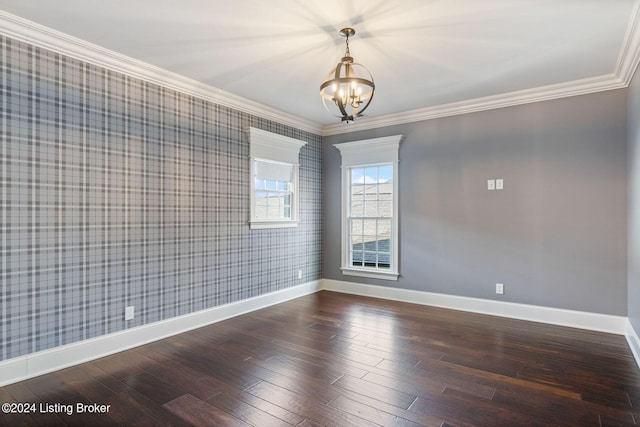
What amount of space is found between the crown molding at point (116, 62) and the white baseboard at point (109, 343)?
2.39 m

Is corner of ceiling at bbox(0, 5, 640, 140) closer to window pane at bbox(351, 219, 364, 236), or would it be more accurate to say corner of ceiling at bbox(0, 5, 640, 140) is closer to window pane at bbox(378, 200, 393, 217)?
window pane at bbox(378, 200, 393, 217)

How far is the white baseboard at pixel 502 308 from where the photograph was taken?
3.62 metres

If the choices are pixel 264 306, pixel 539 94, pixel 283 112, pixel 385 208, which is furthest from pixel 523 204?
pixel 264 306

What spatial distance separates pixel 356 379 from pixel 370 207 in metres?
3.06

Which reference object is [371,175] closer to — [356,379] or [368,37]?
[368,37]

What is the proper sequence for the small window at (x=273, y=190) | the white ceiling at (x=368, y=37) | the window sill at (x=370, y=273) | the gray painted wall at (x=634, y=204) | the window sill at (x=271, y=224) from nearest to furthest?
the white ceiling at (x=368, y=37)
the gray painted wall at (x=634, y=204)
the window sill at (x=271, y=224)
the small window at (x=273, y=190)
the window sill at (x=370, y=273)

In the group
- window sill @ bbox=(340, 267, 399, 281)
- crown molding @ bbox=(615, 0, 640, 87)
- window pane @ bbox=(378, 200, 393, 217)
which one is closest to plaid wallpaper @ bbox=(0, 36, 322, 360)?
window sill @ bbox=(340, 267, 399, 281)

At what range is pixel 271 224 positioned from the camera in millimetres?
4762

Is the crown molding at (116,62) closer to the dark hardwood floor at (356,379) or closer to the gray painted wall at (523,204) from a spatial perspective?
the gray painted wall at (523,204)

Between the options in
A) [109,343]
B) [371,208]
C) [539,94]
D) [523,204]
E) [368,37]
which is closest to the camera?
[368,37]

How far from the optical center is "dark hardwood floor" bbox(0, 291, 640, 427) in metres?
2.12

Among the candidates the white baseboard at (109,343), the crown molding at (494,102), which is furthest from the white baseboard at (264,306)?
the crown molding at (494,102)

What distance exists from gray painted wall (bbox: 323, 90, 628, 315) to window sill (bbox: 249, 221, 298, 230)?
62.4 inches

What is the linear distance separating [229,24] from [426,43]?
1.59 m
